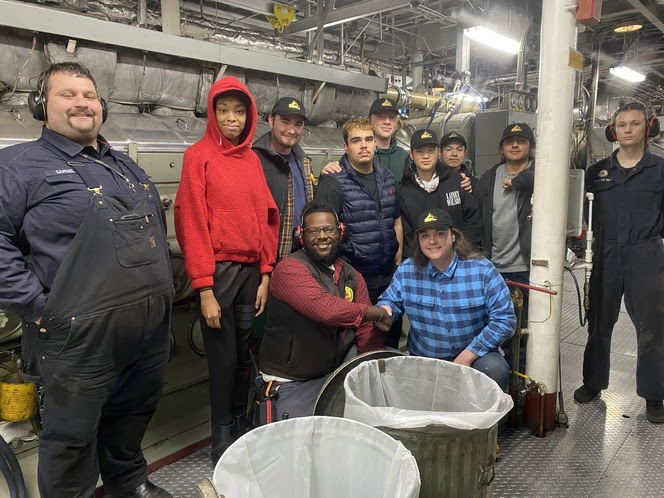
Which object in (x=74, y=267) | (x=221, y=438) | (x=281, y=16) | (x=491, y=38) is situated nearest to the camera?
(x=74, y=267)

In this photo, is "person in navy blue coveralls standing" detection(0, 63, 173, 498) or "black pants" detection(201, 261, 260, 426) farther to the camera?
"black pants" detection(201, 261, 260, 426)

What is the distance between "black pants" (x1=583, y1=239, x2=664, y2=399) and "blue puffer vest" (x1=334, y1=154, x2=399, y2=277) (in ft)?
3.57

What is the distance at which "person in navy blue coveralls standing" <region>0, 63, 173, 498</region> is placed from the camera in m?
1.37

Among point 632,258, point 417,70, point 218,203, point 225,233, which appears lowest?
point 632,258

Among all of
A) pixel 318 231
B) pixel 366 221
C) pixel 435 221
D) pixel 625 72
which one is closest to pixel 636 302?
pixel 435 221

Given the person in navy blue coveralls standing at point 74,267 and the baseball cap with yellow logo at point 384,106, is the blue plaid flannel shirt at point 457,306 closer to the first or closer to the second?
the baseball cap with yellow logo at point 384,106

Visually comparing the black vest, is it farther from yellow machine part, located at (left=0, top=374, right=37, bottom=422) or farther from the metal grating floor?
yellow machine part, located at (left=0, top=374, right=37, bottom=422)

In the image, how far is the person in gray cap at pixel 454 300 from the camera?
1.95 m

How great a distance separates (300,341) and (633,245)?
5.50ft

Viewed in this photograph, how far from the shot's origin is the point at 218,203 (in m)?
1.89

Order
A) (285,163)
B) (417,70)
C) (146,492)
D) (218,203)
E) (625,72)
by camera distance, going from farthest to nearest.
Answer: (417,70) < (625,72) < (285,163) < (218,203) < (146,492)

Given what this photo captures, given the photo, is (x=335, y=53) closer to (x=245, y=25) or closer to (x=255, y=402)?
(x=245, y=25)

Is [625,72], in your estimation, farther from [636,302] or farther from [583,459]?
[583,459]

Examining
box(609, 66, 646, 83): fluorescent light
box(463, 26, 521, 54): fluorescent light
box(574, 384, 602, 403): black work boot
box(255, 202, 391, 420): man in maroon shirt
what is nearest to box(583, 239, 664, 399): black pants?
box(574, 384, 602, 403): black work boot
